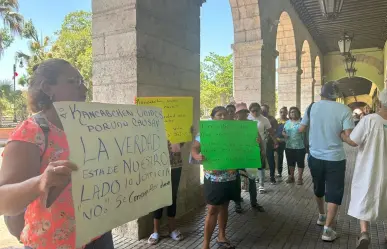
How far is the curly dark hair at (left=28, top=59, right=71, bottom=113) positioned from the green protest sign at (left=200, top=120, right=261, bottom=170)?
5.07 feet

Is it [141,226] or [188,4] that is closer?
[141,226]

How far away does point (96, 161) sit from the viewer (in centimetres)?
126

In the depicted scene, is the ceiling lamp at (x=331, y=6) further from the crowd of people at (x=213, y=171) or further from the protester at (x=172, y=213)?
the protester at (x=172, y=213)

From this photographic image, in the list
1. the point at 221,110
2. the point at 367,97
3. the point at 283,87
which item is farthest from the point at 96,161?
the point at 367,97

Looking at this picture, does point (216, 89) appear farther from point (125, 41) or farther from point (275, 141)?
point (125, 41)

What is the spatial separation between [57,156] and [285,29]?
32.7ft

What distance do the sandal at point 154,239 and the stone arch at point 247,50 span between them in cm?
436

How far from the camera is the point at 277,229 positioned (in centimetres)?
352

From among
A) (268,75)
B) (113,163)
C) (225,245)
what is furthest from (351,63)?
(113,163)

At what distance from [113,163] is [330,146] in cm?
260

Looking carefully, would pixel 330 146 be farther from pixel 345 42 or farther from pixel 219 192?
pixel 345 42

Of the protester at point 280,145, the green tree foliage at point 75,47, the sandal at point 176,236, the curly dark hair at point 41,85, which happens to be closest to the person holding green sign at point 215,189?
the sandal at point 176,236

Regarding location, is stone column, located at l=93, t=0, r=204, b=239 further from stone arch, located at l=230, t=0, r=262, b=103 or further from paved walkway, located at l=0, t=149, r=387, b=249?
stone arch, located at l=230, t=0, r=262, b=103

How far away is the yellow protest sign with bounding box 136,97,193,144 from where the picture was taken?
116 inches
